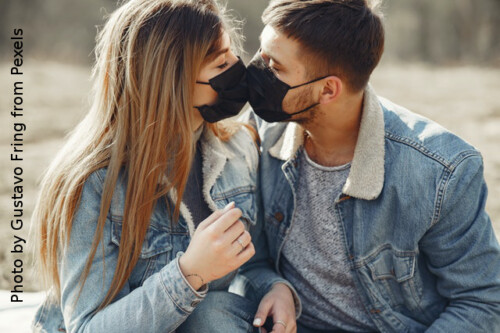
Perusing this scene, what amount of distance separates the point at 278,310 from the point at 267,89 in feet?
3.04

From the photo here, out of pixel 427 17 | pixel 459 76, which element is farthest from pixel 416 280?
pixel 427 17

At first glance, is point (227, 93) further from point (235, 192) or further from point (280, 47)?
point (235, 192)

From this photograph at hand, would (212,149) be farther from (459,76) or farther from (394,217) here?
(459,76)

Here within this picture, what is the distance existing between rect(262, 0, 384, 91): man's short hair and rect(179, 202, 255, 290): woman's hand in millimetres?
842

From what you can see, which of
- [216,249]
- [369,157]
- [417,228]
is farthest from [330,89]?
[216,249]

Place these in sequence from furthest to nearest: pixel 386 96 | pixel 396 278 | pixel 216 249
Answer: pixel 386 96
pixel 396 278
pixel 216 249

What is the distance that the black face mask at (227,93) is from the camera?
2.37 metres

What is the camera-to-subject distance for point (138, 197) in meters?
2.10

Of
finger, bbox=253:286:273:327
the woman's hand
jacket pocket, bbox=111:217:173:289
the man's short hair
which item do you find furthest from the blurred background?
the woman's hand

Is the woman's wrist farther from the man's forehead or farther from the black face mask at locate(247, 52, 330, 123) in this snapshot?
the man's forehead

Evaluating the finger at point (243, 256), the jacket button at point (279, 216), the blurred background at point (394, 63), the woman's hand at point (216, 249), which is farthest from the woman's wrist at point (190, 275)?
the blurred background at point (394, 63)

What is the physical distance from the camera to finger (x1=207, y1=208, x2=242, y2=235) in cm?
192

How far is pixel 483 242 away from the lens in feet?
7.01

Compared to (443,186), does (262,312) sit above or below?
below
